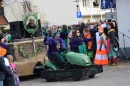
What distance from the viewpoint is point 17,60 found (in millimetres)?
13172

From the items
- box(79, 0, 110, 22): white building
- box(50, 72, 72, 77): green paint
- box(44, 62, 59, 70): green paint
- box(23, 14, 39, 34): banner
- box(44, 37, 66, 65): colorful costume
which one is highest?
box(23, 14, 39, 34): banner

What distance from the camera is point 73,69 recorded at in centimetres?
1217

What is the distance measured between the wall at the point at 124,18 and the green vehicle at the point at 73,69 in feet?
18.3

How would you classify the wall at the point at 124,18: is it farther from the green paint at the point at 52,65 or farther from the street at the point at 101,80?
the green paint at the point at 52,65

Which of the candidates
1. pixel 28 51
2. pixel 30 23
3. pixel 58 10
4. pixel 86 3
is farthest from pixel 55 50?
pixel 86 3

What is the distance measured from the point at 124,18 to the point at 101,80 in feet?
20.9

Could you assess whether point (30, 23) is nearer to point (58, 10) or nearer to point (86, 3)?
point (58, 10)

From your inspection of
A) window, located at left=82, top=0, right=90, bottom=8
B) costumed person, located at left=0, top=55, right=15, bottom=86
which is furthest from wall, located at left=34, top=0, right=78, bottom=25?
costumed person, located at left=0, top=55, right=15, bottom=86

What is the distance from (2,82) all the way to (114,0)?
1163 cm

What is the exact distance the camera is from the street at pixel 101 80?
11.6 m

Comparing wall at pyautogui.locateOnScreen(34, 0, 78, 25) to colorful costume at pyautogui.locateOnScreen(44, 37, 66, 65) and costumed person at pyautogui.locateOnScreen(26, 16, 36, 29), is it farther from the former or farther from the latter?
colorful costume at pyautogui.locateOnScreen(44, 37, 66, 65)

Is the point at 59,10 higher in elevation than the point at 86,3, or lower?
lower

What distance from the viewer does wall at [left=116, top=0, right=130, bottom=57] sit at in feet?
58.1

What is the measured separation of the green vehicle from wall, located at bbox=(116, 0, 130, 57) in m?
5.58
